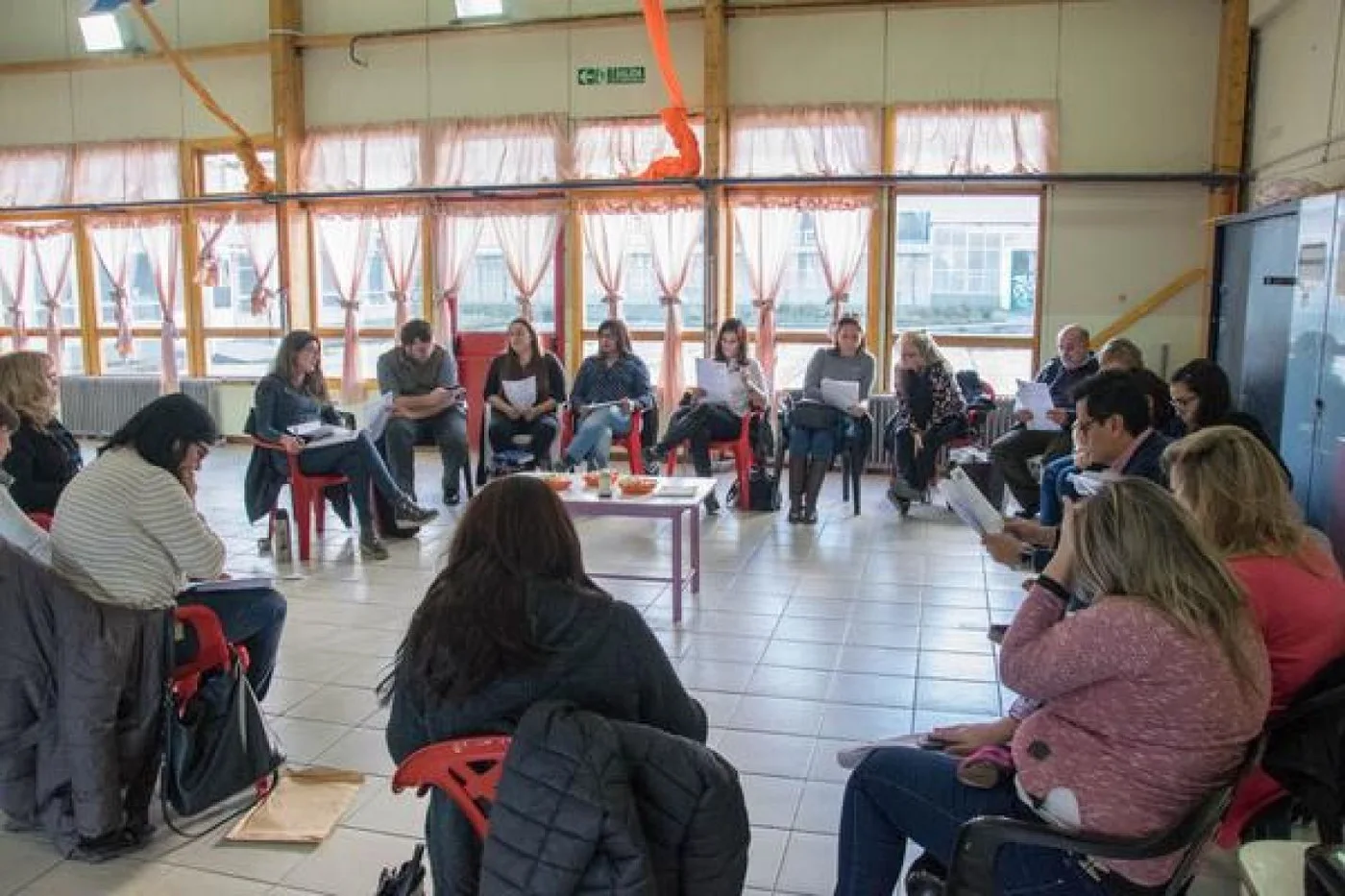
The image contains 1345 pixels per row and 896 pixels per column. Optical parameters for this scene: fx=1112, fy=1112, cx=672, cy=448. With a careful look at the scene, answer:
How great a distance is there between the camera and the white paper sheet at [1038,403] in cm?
616

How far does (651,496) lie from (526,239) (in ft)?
14.5

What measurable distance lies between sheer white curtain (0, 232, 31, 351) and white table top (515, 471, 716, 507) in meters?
7.67

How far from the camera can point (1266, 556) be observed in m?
2.25

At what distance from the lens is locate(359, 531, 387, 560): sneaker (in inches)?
223

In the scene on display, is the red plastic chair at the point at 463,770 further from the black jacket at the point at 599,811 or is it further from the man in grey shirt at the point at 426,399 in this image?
the man in grey shirt at the point at 426,399

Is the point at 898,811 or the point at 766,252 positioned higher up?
the point at 766,252

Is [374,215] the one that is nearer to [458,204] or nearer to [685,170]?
[458,204]

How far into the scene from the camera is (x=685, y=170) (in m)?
8.06

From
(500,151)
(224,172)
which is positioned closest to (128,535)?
(500,151)

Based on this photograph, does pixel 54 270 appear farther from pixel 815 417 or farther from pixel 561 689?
pixel 561 689

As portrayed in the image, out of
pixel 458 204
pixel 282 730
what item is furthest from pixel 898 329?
pixel 282 730

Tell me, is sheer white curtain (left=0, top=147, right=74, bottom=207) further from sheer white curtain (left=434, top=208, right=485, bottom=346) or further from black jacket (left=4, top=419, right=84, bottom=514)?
black jacket (left=4, top=419, right=84, bottom=514)

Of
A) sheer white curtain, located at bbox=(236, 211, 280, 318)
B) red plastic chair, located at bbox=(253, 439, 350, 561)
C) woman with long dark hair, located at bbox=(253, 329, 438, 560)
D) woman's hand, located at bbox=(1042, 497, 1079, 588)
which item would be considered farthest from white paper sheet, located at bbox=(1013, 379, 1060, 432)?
sheer white curtain, located at bbox=(236, 211, 280, 318)

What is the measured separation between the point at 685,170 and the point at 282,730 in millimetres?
5566
